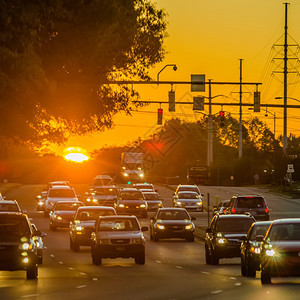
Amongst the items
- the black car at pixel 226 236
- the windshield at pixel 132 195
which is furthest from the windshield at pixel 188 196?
the black car at pixel 226 236

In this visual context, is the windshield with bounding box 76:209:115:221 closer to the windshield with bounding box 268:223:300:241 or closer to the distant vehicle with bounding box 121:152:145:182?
the windshield with bounding box 268:223:300:241

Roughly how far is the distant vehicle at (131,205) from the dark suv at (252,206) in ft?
56.0

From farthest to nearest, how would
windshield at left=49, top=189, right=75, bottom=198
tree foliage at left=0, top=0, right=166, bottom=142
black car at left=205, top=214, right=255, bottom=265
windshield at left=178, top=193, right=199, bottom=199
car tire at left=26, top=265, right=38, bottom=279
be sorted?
windshield at left=178, top=193, right=199, bottom=199 < windshield at left=49, top=189, right=75, bottom=198 < black car at left=205, top=214, right=255, bottom=265 < tree foliage at left=0, top=0, right=166, bottom=142 < car tire at left=26, top=265, right=38, bottom=279

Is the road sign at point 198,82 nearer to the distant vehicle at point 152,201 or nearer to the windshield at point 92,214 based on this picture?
the windshield at point 92,214

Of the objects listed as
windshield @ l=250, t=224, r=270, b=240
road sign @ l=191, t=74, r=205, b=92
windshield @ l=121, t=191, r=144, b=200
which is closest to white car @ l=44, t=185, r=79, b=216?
windshield @ l=121, t=191, r=144, b=200

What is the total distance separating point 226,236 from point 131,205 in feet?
107

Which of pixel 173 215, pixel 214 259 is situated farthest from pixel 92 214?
pixel 214 259

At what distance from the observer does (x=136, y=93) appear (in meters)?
40.4

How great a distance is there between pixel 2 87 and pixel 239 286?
10389 millimetres

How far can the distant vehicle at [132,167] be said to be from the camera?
116 metres

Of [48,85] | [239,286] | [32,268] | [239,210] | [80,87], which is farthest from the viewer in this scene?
[239,210]

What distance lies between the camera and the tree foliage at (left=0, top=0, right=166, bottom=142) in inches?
1139

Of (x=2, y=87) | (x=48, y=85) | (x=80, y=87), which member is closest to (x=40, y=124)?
(x=80, y=87)

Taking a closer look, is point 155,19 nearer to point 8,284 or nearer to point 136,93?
point 136,93
